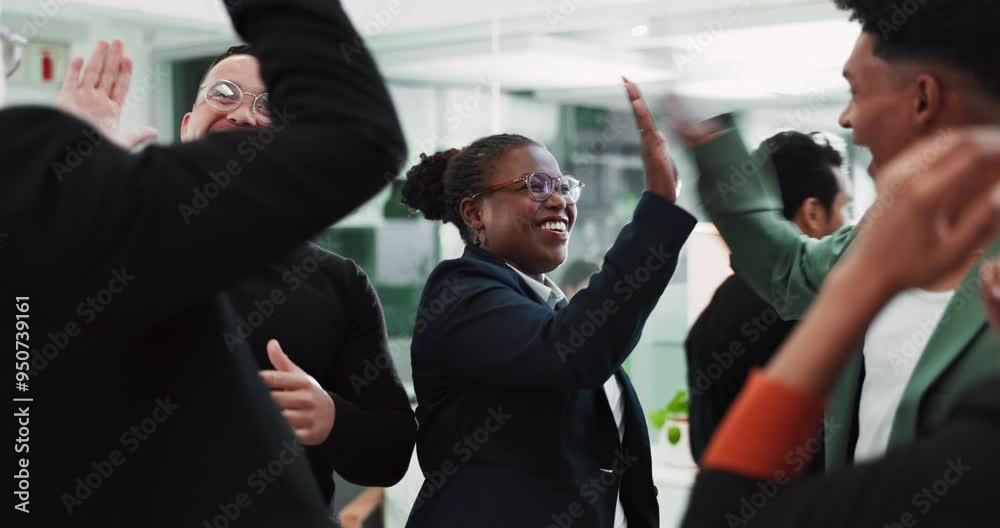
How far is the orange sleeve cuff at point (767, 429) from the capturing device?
2.27ft

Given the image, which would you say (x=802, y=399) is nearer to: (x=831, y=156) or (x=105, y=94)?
(x=105, y=94)

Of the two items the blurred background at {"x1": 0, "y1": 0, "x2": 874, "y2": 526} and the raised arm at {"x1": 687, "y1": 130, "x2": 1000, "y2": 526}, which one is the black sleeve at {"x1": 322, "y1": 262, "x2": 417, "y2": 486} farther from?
the blurred background at {"x1": 0, "y1": 0, "x2": 874, "y2": 526}

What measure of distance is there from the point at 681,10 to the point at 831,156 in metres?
1.23

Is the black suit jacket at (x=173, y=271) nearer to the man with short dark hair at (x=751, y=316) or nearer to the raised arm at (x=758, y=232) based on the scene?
the raised arm at (x=758, y=232)

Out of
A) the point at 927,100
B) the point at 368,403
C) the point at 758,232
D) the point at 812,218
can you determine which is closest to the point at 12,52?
the point at 368,403

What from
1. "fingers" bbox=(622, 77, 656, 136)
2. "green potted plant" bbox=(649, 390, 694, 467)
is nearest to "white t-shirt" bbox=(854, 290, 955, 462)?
"fingers" bbox=(622, 77, 656, 136)

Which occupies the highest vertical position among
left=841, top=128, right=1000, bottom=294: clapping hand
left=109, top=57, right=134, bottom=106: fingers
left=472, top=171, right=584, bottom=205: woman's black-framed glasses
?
Result: left=841, top=128, right=1000, bottom=294: clapping hand

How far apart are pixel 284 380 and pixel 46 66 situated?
398 centimetres

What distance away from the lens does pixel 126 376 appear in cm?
83

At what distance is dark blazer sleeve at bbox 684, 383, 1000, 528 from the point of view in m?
0.62

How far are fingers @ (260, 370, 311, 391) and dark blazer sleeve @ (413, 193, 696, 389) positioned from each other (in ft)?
0.99

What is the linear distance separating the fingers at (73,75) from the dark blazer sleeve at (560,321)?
72cm

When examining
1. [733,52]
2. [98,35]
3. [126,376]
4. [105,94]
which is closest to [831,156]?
[733,52]

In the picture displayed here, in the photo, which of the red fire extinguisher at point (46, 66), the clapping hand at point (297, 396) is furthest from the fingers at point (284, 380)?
the red fire extinguisher at point (46, 66)
